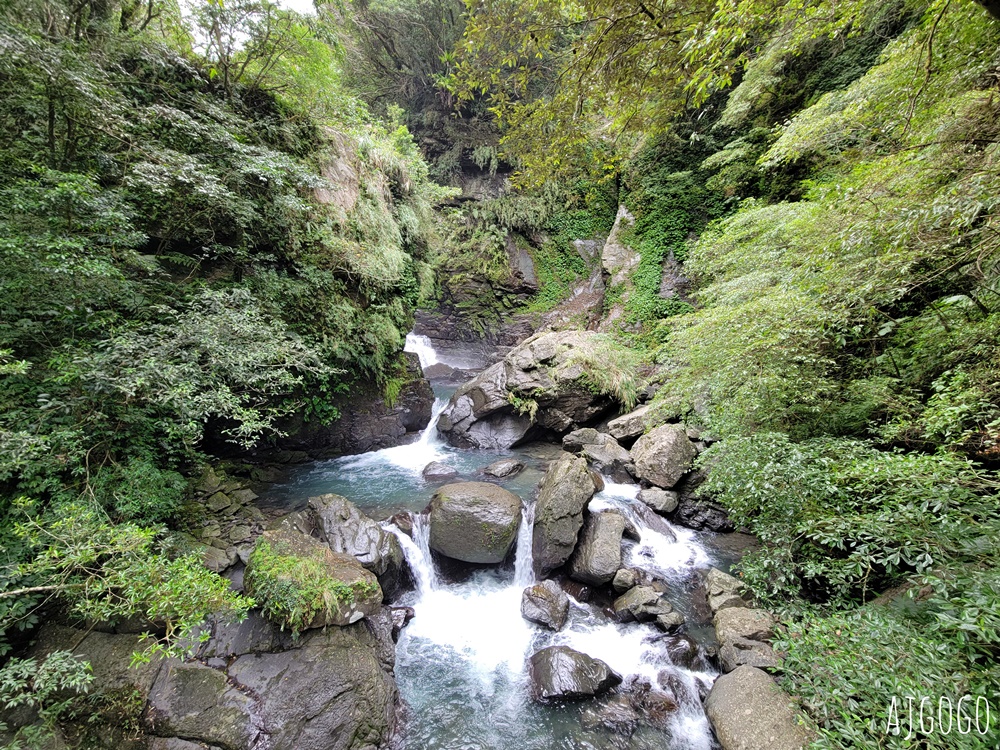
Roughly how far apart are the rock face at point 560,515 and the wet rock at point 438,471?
260cm

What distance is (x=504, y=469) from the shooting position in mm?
8617

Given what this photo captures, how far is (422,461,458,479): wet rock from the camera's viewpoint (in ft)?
27.3

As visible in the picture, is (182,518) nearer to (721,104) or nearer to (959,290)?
(959,290)

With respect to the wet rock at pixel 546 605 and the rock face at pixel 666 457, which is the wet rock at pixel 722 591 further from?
the rock face at pixel 666 457

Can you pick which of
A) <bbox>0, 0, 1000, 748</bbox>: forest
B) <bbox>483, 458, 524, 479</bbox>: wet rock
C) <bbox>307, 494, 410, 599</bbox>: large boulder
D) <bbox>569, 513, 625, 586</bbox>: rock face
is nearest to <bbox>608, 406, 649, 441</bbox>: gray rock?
<bbox>0, 0, 1000, 748</bbox>: forest

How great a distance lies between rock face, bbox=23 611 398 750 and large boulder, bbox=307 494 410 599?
118cm

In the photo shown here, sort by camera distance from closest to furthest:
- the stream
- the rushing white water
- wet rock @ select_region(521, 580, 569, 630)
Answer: the stream, wet rock @ select_region(521, 580, 569, 630), the rushing white water

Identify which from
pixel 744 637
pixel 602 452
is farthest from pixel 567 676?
pixel 602 452

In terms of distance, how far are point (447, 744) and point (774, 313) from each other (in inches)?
237

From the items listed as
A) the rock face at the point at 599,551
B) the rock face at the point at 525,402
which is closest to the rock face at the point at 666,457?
the rock face at the point at 599,551

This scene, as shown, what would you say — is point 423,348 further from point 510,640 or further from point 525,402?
point 510,640

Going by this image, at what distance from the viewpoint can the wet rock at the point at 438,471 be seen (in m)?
8.33

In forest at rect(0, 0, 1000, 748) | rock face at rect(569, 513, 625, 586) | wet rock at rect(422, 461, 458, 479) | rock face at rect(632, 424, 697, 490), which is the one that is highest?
forest at rect(0, 0, 1000, 748)

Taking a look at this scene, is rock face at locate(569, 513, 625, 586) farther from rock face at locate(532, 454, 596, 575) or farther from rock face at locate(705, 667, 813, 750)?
rock face at locate(705, 667, 813, 750)
